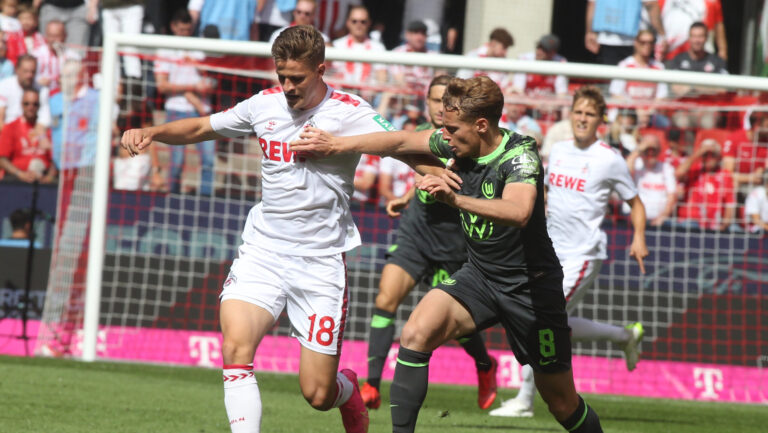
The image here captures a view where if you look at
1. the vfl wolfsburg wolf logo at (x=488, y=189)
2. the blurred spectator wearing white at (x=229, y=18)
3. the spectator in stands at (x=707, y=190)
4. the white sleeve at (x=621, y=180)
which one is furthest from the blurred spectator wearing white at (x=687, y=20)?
the vfl wolfsburg wolf logo at (x=488, y=189)

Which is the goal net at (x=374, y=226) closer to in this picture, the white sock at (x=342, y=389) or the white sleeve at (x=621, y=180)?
the white sleeve at (x=621, y=180)

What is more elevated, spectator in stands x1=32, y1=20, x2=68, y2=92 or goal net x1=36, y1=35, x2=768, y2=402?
spectator in stands x1=32, y1=20, x2=68, y2=92

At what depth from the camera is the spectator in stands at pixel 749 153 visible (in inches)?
472

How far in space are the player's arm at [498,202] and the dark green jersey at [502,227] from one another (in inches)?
7.3

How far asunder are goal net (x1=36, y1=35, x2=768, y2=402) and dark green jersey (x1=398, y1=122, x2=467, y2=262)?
249cm

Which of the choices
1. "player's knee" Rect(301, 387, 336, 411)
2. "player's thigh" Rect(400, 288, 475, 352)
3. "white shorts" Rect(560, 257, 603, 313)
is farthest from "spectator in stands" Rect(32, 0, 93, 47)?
"player's thigh" Rect(400, 288, 475, 352)

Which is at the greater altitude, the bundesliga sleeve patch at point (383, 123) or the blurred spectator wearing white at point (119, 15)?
the blurred spectator wearing white at point (119, 15)

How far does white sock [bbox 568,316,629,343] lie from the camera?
8734 mm

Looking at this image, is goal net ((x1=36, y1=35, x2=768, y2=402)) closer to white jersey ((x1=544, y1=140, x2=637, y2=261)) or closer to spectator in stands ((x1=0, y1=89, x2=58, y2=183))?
spectator in stands ((x1=0, y1=89, x2=58, y2=183))

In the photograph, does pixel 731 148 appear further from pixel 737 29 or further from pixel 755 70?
pixel 737 29

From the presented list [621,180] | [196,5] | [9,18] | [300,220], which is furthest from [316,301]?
[9,18]

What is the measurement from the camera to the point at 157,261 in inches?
442

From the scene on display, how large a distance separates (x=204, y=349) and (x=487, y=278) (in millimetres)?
6070

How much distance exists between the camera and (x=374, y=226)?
1182 cm
